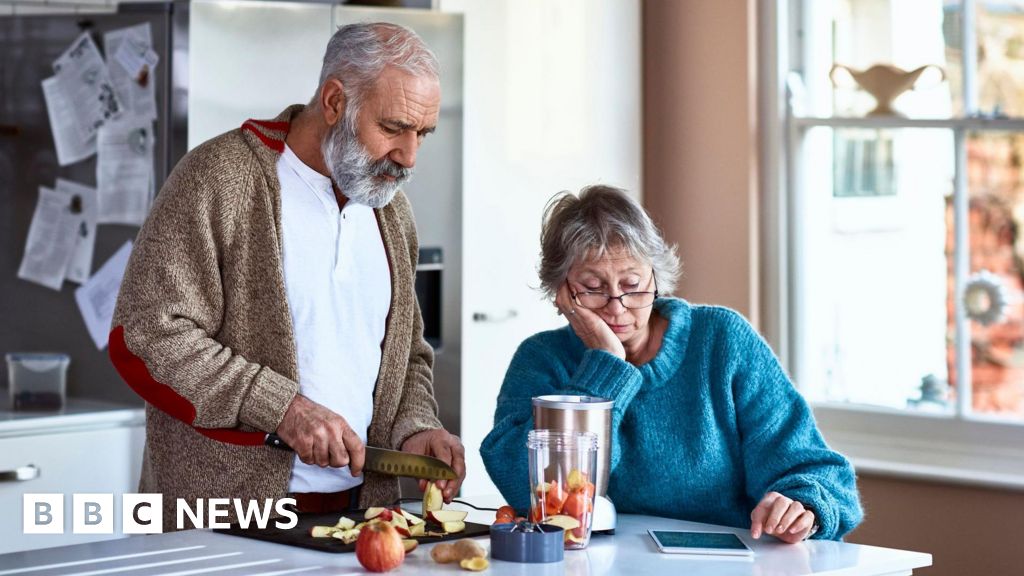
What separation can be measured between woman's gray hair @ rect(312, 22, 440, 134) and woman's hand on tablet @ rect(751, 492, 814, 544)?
864 mm

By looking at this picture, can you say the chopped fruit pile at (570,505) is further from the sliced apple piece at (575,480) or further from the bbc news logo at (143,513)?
the bbc news logo at (143,513)

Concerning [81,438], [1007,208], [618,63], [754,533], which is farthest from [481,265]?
[754,533]

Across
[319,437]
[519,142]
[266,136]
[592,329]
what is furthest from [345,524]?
[519,142]

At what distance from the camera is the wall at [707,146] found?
3.85m

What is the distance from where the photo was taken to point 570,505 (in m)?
1.79

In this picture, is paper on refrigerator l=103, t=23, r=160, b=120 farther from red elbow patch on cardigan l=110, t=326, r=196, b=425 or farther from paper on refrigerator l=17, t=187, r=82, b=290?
red elbow patch on cardigan l=110, t=326, r=196, b=425

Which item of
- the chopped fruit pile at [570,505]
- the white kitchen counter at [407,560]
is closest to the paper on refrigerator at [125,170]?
the white kitchen counter at [407,560]

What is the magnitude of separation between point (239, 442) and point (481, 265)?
1632 millimetres

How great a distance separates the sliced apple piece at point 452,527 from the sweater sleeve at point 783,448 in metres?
0.48

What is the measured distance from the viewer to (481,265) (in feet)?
11.8

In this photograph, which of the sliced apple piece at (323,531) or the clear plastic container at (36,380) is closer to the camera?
the sliced apple piece at (323,531)

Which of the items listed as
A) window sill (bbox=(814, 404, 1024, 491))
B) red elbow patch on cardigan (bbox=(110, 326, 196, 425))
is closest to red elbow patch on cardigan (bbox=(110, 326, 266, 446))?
red elbow patch on cardigan (bbox=(110, 326, 196, 425))

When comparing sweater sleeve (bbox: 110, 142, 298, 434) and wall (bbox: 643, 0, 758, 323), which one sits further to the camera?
wall (bbox: 643, 0, 758, 323)

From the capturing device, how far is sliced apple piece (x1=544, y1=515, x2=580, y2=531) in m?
1.78
